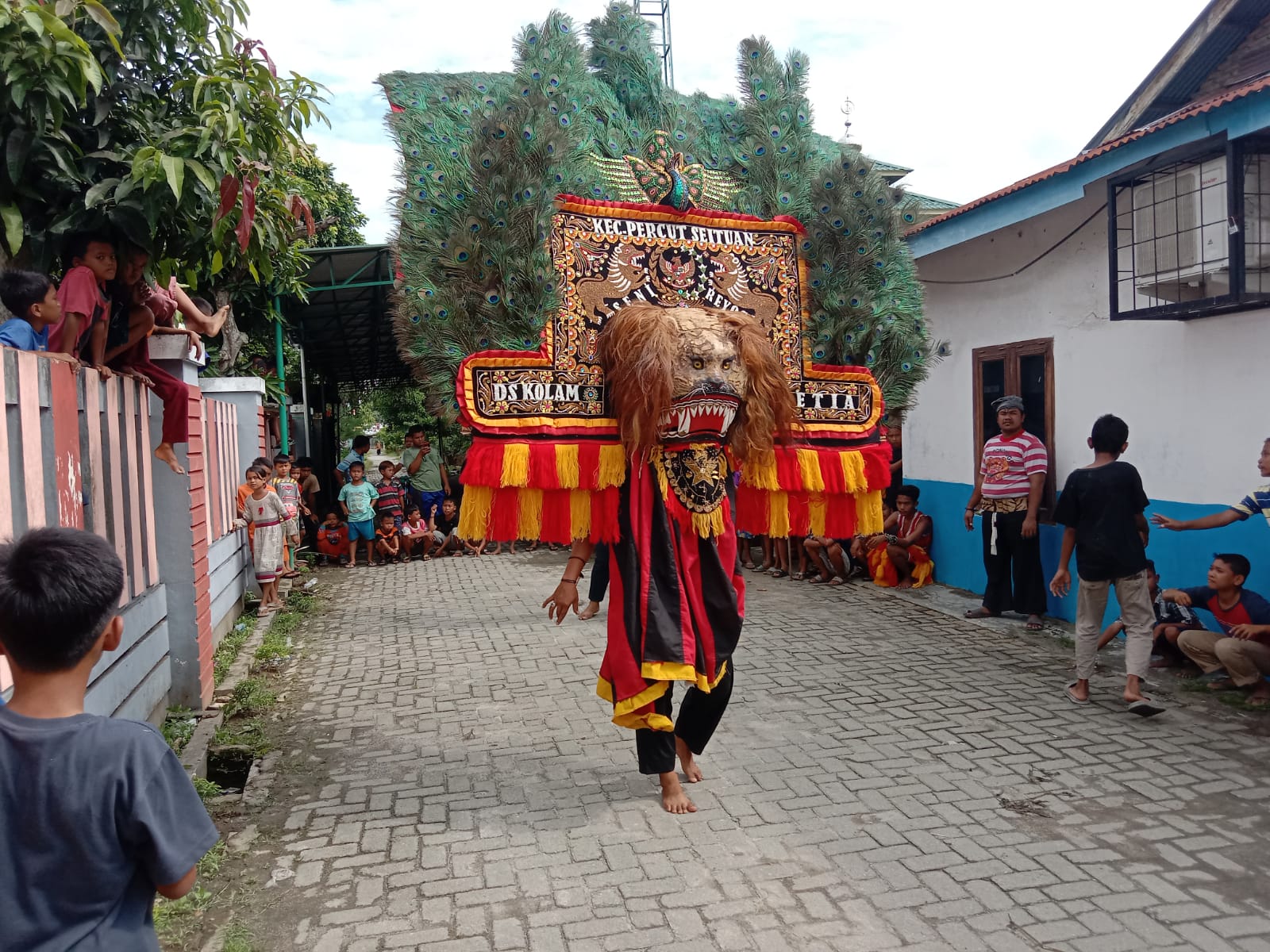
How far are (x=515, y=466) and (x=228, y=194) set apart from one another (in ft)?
5.36

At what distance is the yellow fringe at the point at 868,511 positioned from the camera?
459 centimetres

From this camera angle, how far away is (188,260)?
180 inches

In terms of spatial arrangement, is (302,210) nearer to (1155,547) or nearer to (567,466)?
(567,466)

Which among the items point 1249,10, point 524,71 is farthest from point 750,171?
point 1249,10

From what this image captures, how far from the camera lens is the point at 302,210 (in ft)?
14.6

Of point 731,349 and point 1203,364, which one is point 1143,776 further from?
point 1203,364

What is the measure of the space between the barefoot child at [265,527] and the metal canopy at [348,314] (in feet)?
7.29

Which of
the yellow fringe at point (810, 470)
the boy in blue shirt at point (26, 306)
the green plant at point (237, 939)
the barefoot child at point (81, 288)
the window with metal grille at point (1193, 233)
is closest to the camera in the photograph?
the green plant at point (237, 939)

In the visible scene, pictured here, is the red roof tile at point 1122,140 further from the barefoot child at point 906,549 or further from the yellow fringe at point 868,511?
the barefoot child at point 906,549

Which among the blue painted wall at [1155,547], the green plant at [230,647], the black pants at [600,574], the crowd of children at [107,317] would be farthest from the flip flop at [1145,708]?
the green plant at [230,647]

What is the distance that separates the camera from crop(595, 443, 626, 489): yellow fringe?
3.96 m

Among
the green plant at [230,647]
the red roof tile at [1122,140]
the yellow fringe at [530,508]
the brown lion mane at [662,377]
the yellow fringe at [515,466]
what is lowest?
the green plant at [230,647]

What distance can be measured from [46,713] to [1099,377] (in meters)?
7.24

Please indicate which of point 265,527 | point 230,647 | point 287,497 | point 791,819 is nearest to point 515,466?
point 791,819
